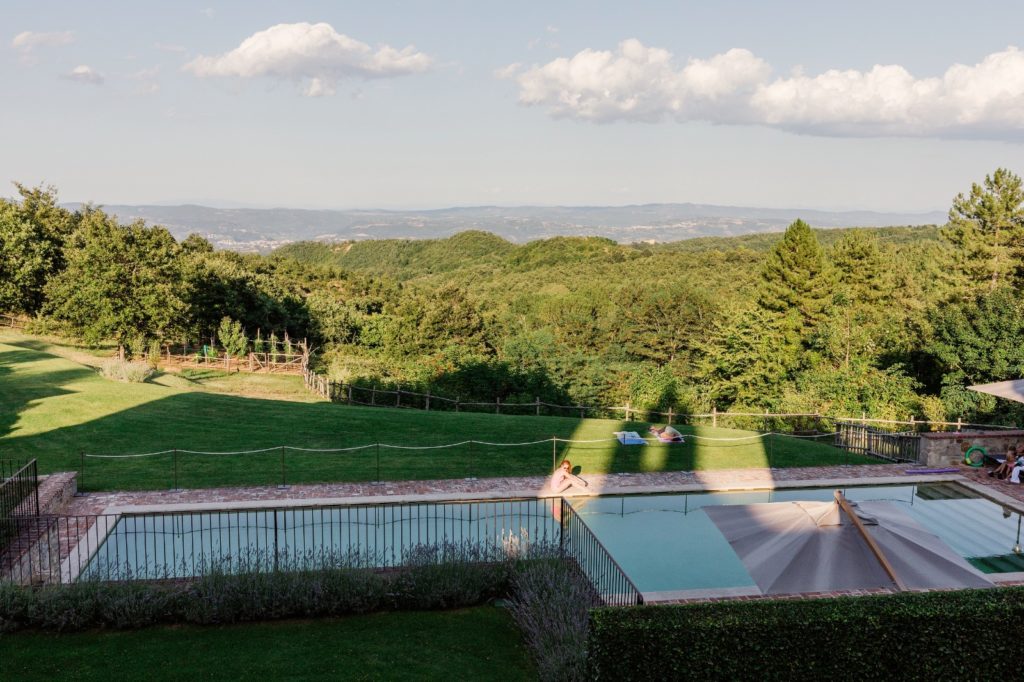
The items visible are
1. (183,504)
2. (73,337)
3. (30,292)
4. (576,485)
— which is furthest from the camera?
(30,292)

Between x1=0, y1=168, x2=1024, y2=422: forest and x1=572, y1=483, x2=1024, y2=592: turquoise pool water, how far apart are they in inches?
399

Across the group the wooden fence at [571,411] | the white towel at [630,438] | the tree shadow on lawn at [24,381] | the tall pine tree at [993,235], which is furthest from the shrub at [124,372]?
the tall pine tree at [993,235]

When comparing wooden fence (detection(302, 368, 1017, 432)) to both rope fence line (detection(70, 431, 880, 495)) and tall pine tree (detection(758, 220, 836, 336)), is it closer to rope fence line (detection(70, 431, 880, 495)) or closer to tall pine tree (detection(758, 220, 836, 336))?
rope fence line (detection(70, 431, 880, 495))

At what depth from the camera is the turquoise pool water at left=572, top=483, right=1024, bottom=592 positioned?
35.0 feet

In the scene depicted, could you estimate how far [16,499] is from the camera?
1169cm

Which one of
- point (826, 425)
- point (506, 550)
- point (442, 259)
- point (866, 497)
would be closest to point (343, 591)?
point (506, 550)

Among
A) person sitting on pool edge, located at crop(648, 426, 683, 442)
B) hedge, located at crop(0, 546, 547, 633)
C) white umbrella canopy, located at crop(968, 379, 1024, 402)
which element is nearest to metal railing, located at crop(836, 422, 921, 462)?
white umbrella canopy, located at crop(968, 379, 1024, 402)

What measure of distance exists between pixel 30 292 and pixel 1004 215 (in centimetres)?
5033

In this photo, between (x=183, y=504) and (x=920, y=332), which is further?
(x=920, y=332)

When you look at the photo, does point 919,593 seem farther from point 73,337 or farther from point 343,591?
point 73,337

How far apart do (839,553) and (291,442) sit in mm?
12255

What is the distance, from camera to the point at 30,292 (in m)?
41.1

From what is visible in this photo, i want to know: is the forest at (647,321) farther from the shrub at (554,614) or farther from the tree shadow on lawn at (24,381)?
the shrub at (554,614)

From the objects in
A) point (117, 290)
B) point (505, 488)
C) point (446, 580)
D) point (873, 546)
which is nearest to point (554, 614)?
point (446, 580)
